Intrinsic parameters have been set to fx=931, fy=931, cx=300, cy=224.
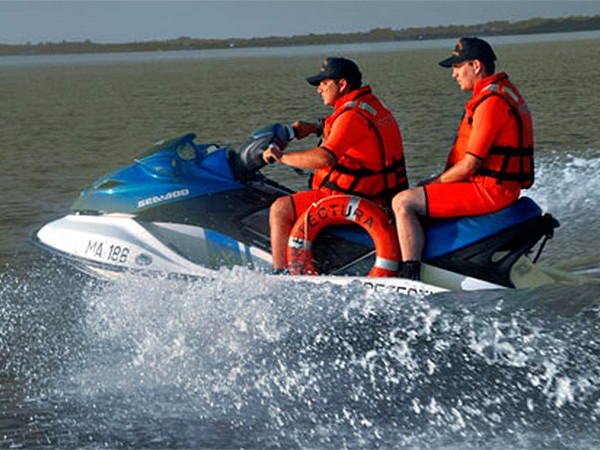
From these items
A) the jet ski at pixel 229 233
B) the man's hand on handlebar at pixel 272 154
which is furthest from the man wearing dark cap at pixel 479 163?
the man's hand on handlebar at pixel 272 154

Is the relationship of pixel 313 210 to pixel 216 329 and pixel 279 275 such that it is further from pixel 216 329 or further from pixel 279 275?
pixel 216 329

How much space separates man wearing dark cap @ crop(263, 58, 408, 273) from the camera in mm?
4969

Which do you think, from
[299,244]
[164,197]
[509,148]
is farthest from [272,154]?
[509,148]

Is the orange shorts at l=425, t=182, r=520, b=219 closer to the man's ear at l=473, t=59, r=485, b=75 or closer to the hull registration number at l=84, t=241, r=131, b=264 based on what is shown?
the man's ear at l=473, t=59, r=485, b=75

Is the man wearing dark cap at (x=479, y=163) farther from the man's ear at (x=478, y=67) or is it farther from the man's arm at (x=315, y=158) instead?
the man's arm at (x=315, y=158)

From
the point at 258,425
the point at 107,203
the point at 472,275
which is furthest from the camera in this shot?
the point at 107,203

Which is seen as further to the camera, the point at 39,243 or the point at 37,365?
the point at 39,243

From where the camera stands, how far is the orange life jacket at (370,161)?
16.5 feet

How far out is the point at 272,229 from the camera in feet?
17.0

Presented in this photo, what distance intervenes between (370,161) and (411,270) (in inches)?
24.9

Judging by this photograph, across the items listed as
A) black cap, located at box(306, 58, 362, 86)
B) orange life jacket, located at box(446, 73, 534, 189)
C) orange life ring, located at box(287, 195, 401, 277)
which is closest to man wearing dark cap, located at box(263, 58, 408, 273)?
black cap, located at box(306, 58, 362, 86)

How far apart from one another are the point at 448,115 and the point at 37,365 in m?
14.1

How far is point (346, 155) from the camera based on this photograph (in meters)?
→ 5.06

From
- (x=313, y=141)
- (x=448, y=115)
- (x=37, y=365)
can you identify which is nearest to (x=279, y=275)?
(x=37, y=365)
